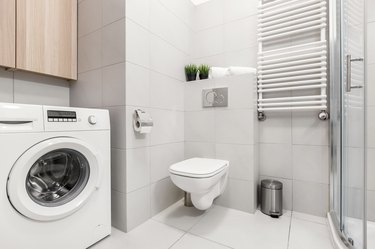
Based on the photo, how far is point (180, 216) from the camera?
149cm

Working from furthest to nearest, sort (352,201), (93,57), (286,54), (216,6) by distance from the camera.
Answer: (216,6)
(286,54)
(93,57)
(352,201)

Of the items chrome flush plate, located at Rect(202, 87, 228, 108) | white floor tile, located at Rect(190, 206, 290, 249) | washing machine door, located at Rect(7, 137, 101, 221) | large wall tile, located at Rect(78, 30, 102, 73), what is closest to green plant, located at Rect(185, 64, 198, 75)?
chrome flush plate, located at Rect(202, 87, 228, 108)

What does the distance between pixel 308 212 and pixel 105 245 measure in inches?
58.6

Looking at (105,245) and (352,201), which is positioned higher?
(352,201)

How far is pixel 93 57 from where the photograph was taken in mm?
1451

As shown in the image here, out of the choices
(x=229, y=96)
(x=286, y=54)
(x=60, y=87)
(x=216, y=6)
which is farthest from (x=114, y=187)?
(x=216, y=6)

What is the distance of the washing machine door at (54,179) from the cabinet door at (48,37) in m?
0.68

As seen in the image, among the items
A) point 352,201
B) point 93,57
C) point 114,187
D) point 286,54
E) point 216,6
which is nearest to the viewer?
point 352,201

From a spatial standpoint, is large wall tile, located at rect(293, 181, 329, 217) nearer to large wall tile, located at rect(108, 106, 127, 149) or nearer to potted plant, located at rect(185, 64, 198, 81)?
potted plant, located at rect(185, 64, 198, 81)

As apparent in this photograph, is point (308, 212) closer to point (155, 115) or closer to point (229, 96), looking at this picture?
point (229, 96)

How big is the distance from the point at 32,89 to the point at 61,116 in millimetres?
690

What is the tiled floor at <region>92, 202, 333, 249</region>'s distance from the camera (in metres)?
1.14

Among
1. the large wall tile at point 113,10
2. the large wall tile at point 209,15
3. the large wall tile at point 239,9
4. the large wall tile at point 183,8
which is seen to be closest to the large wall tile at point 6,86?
the large wall tile at point 113,10

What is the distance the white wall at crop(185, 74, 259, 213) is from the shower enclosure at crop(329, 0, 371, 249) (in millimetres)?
530
